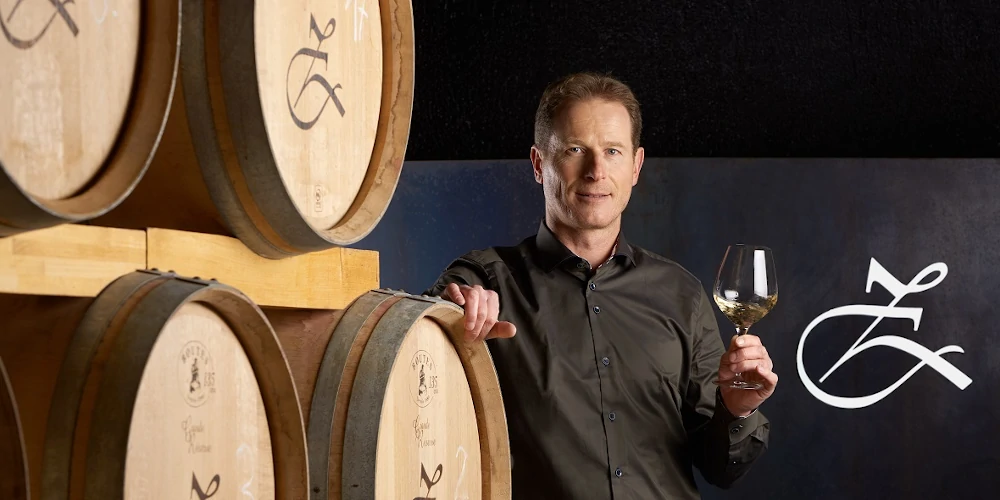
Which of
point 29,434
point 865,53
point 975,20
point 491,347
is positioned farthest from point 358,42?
point 975,20

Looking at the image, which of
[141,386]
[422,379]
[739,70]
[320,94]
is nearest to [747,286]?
[422,379]

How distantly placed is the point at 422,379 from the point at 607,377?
2.85 ft

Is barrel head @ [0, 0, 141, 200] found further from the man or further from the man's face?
the man's face

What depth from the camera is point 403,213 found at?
3.48m

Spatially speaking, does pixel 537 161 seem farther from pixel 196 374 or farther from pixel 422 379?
pixel 196 374

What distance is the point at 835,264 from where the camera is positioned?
3.46 meters

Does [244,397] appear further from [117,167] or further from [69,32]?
[69,32]

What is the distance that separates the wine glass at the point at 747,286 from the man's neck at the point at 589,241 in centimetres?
50

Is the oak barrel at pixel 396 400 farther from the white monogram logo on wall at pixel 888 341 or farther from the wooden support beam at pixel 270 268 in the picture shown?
the white monogram logo on wall at pixel 888 341

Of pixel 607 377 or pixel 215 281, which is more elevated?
pixel 215 281

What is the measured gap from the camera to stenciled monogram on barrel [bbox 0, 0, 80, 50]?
0.87m

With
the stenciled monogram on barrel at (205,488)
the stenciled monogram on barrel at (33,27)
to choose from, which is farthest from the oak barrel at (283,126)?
the stenciled monogram on barrel at (205,488)

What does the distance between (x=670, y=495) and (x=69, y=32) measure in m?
1.83

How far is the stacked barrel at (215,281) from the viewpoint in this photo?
36.8 inches
